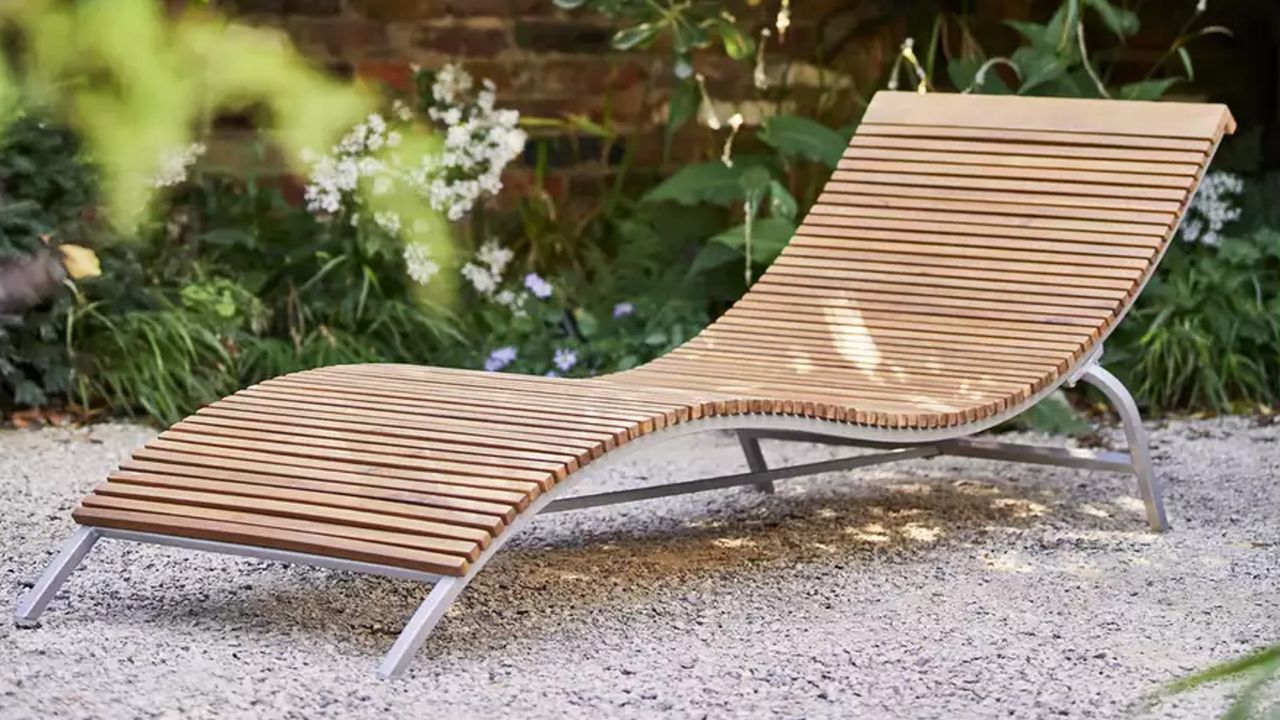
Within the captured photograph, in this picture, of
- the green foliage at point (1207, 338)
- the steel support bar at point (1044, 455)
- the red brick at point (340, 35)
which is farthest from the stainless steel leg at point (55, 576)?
the red brick at point (340, 35)

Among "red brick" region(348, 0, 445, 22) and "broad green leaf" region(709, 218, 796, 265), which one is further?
"red brick" region(348, 0, 445, 22)

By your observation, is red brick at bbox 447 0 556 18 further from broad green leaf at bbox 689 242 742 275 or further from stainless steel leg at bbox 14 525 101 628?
stainless steel leg at bbox 14 525 101 628

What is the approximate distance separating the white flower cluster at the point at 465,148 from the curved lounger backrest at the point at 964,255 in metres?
1.34

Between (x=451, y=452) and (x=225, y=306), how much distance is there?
2268 mm

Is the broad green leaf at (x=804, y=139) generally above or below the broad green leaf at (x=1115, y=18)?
below

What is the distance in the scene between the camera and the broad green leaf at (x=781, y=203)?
5.26 m

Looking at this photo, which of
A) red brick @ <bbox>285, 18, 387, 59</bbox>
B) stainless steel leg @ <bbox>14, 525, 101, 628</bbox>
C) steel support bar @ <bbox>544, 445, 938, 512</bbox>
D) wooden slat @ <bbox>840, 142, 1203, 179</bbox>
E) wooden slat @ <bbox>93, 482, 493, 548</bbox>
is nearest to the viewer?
wooden slat @ <bbox>93, 482, 493, 548</bbox>

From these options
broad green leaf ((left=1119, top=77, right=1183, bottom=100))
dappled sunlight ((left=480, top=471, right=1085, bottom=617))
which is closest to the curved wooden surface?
dappled sunlight ((left=480, top=471, right=1085, bottom=617))

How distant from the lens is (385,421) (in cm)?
311

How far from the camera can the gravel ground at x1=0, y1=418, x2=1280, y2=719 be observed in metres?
2.60

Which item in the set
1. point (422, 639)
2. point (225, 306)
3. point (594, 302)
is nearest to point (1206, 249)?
point (594, 302)

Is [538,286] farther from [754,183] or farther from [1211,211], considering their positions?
[1211,211]

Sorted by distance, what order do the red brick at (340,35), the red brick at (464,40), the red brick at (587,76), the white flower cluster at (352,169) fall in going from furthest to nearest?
1. the red brick at (587,76)
2. the red brick at (464,40)
3. the red brick at (340,35)
4. the white flower cluster at (352,169)

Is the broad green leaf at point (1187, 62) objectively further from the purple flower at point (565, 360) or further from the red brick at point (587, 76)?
the purple flower at point (565, 360)
